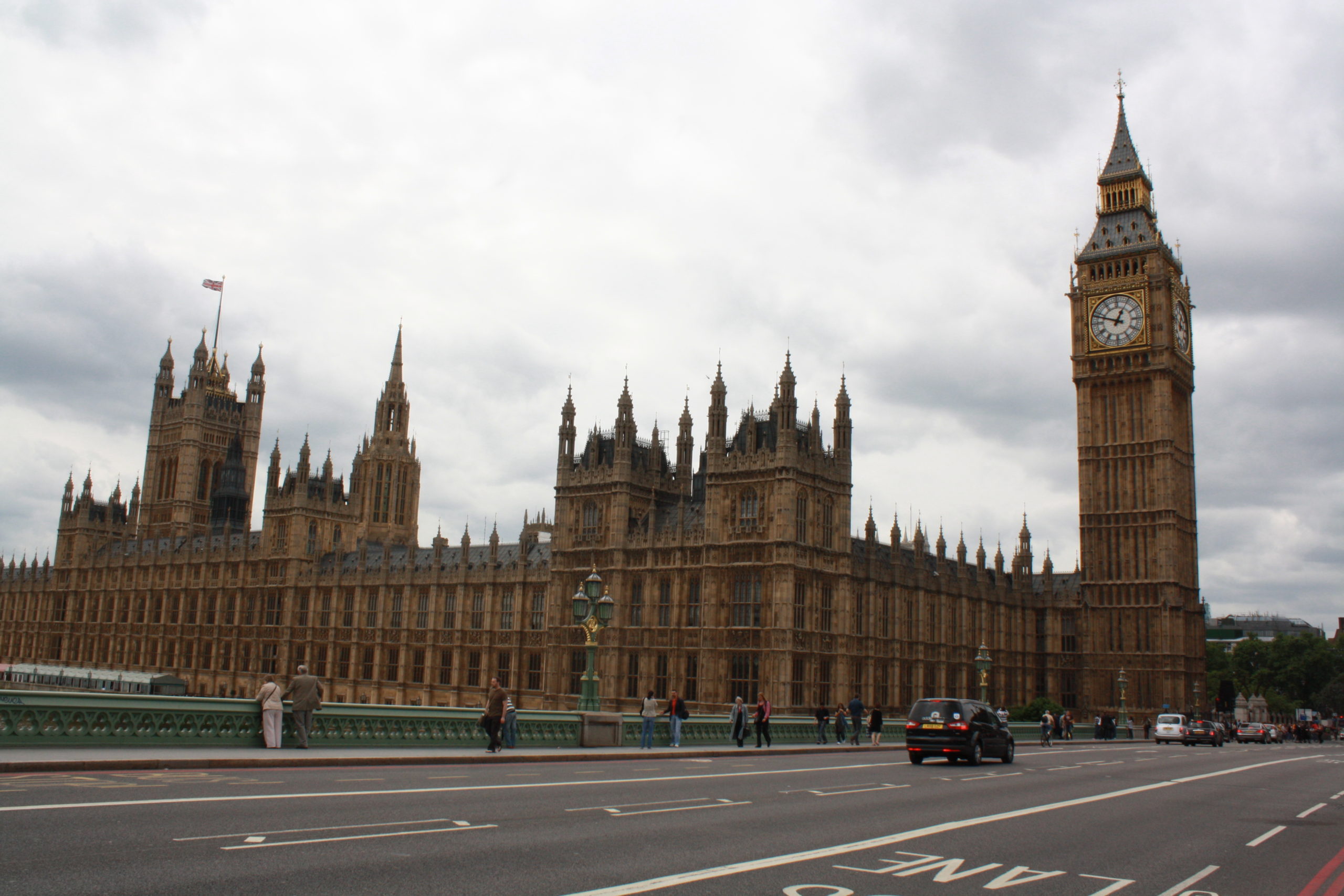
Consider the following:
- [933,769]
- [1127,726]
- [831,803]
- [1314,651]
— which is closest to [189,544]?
[1127,726]

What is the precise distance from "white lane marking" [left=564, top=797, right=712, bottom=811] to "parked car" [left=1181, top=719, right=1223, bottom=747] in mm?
49307

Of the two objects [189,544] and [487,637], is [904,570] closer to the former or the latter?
[487,637]

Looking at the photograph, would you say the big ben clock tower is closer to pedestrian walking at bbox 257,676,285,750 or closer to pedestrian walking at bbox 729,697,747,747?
pedestrian walking at bbox 729,697,747,747

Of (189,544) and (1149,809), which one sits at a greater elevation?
(189,544)

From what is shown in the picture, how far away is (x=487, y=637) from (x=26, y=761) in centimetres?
5507

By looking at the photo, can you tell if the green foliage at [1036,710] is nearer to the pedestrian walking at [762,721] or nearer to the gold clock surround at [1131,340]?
the gold clock surround at [1131,340]

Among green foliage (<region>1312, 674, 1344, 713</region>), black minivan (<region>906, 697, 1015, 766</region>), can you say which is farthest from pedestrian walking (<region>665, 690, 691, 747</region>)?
green foliage (<region>1312, 674, 1344, 713</region>)

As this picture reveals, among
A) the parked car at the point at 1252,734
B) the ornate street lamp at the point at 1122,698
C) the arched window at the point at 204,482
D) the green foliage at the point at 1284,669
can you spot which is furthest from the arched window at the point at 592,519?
the arched window at the point at 204,482

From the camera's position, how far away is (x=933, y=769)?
2767cm

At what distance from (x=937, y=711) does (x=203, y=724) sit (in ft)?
61.5

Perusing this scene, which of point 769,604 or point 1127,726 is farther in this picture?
point 1127,726

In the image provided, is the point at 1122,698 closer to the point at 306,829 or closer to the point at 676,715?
the point at 676,715

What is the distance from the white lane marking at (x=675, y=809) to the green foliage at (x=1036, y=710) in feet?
183

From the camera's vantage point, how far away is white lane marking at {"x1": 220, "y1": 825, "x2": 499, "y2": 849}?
36.3 ft
